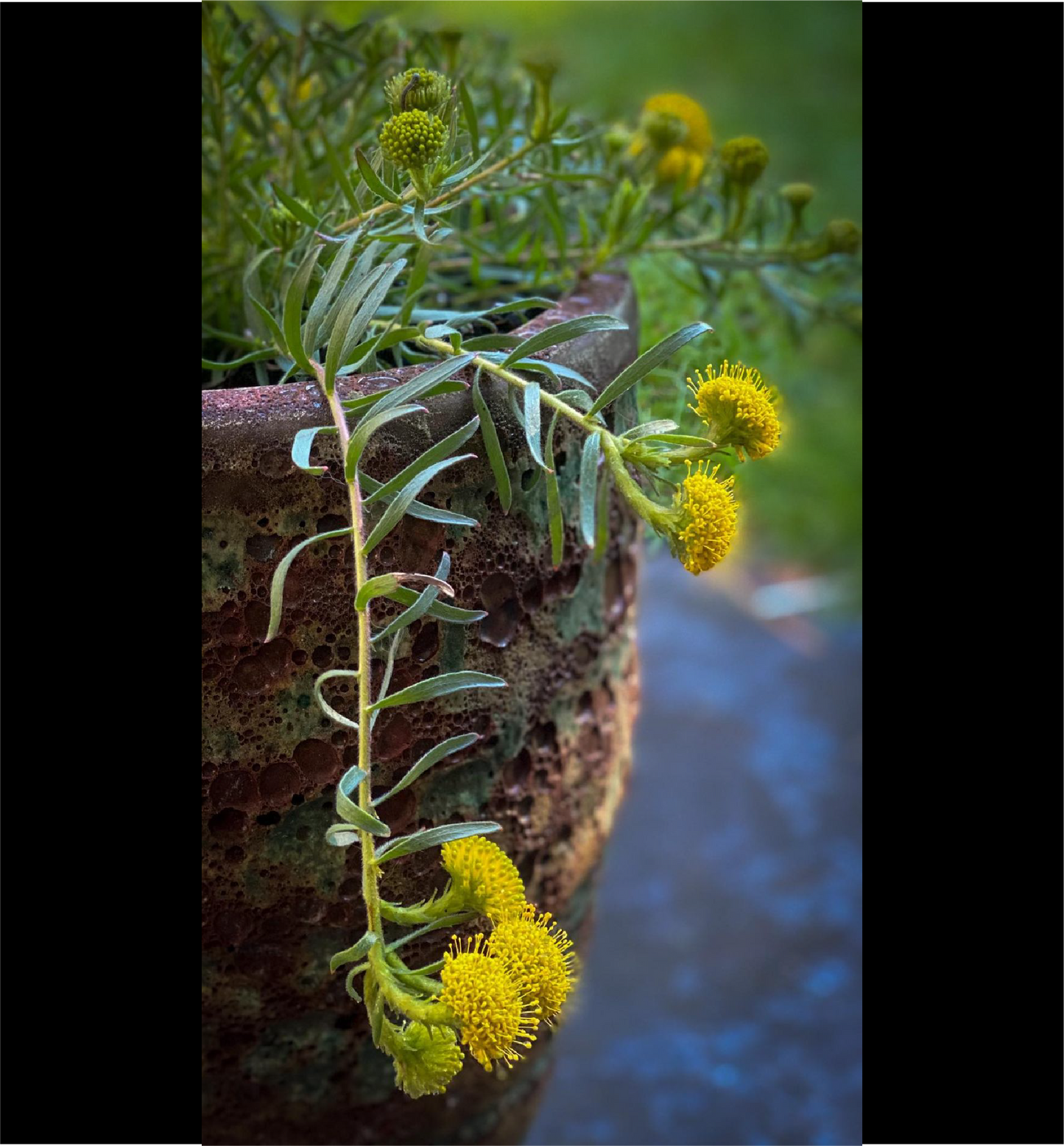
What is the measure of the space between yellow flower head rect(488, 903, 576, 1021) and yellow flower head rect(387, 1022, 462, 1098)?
0.07 feet

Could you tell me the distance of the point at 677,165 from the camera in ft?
1.86

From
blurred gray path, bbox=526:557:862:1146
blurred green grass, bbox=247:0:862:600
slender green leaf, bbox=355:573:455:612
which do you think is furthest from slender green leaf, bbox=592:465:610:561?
blurred green grass, bbox=247:0:862:600

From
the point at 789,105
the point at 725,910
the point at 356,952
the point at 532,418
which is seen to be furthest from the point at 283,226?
the point at 789,105

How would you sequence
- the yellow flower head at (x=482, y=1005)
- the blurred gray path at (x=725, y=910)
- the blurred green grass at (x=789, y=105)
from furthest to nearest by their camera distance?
the blurred green grass at (x=789, y=105) < the blurred gray path at (x=725, y=910) < the yellow flower head at (x=482, y=1005)

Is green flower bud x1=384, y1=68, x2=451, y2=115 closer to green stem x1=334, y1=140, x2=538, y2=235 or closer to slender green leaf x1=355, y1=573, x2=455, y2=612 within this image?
green stem x1=334, y1=140, x2=538, y2=235

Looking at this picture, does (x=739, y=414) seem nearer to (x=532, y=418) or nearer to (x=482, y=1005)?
(x=532, y=418)

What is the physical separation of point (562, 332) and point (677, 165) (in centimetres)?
21

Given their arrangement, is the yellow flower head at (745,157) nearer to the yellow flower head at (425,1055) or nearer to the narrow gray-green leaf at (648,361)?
the narrow gray-green leaf at (648,361)

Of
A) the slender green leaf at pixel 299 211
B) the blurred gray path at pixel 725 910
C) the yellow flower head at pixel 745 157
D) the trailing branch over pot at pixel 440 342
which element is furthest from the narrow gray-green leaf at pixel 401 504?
the blurred gray path at pixel 725 910

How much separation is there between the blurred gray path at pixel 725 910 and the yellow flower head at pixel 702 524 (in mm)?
589

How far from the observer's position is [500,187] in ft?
1.60

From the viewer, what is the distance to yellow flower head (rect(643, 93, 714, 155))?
559mm

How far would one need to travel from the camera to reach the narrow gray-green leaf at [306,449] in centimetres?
35
